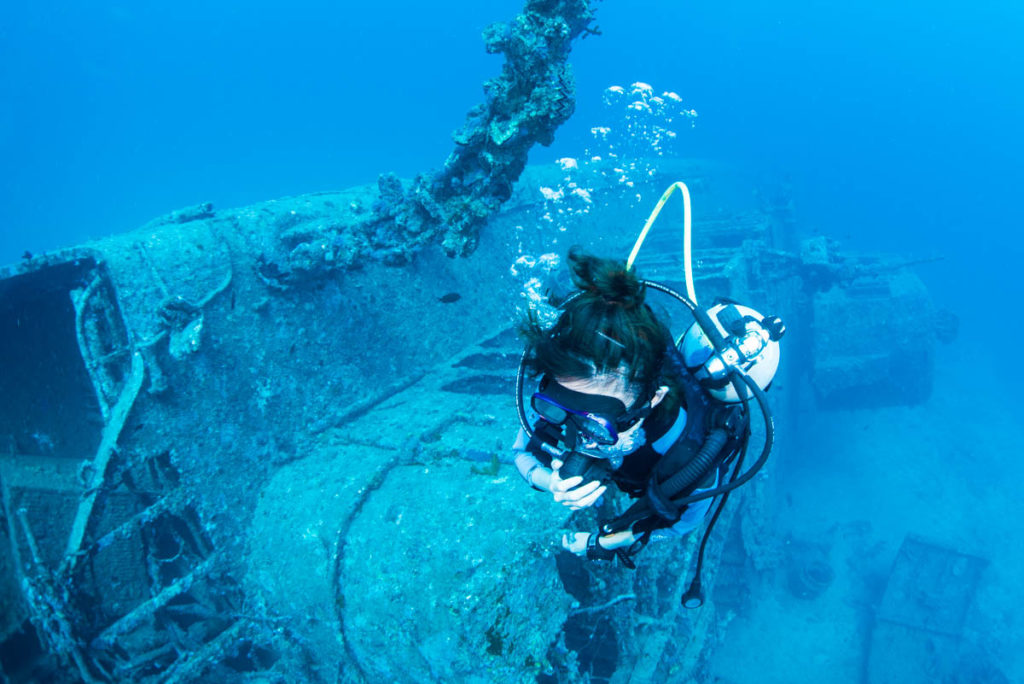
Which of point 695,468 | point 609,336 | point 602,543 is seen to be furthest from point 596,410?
point 602,543

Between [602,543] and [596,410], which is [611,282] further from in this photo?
[602,543]

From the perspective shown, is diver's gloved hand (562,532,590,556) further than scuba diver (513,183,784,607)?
Yes

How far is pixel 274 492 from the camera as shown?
4.27 m

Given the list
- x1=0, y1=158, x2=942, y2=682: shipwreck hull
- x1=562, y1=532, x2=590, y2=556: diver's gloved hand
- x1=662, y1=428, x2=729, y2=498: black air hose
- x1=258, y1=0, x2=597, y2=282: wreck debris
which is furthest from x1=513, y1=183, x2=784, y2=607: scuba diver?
x1=258, y1=0, x2=597, y2=282: wreck debris

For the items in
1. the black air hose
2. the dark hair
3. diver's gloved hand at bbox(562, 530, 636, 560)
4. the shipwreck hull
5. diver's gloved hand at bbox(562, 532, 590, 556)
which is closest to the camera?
the dark hair

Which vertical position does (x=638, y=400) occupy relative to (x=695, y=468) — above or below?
above

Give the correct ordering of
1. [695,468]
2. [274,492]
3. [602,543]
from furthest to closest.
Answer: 1. [274,492]
2. [602,543]
3. [695,468]

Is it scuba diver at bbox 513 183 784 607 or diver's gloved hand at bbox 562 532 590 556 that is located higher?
scuba diver at bbox 513 183 784 607

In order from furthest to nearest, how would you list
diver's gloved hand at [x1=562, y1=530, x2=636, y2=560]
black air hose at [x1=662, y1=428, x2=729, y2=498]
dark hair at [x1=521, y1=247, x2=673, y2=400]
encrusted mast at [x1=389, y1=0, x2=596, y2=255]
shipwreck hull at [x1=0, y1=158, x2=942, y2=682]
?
encrusted mast at [x1=389, y1=0, x2=596, y2=255] < shipwreck hull at [x1=0, y1=158, x2=942, y2=682] < diver's gloved hand at [x1=562, y1=530, x2=636, y2=560] < black air hose at [x1=662, y1=428, x2=729, y2=498] < dark hair at [x1=521, y1=247, x2=673, y2=400]

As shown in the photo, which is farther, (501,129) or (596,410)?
(501,129)

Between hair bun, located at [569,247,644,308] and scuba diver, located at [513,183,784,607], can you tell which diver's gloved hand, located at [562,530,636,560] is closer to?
scuba diver, located at [513,183,784,607]

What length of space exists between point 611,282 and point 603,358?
27 centimetres

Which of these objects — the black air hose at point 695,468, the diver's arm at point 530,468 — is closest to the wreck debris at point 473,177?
the diver's arm at point 530,468

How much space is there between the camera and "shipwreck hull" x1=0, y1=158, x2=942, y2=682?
3.21 metres
